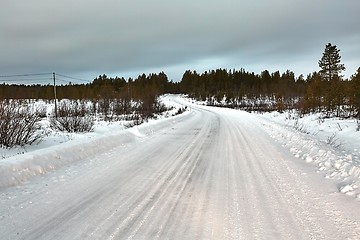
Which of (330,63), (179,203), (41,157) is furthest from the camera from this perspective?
(330,63)

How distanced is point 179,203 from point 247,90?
388 feet

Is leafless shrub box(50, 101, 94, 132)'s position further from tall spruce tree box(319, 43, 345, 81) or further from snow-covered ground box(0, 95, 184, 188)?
tall spruce tree box(319, 43, 345, 81)

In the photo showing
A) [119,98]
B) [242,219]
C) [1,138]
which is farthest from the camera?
[119,98]

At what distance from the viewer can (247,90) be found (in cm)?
11925

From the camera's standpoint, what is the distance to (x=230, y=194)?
5406 millimetres

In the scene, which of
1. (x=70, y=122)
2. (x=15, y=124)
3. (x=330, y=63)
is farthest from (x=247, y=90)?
(x=15, y=124)

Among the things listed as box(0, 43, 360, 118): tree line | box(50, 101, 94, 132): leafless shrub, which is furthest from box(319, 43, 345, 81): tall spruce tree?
box(50, 101, 94, 132): leafless shrub

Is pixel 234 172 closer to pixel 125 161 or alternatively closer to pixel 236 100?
pixel 125 161

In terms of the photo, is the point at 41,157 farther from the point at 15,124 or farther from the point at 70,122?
the point at 70,122

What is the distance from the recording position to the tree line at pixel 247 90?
2859cm

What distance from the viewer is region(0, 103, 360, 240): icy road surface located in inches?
152

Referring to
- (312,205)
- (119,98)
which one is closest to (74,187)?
(312,205)

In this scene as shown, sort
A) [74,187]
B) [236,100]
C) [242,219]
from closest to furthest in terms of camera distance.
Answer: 1. [242,219]
2. [74,187]
3. [236,100]

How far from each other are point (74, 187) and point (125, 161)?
106 inches
